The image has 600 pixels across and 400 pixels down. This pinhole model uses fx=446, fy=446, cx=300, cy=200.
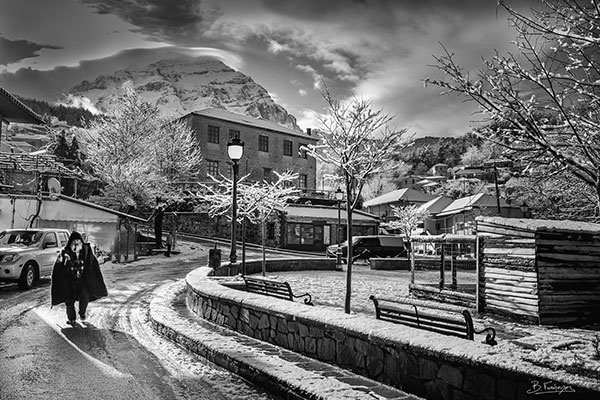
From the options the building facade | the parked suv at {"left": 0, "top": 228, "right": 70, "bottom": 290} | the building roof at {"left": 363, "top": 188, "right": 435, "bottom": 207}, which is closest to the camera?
the parked suv at {"left": 0, "top": 228, "right": 70, "bottom": 290}

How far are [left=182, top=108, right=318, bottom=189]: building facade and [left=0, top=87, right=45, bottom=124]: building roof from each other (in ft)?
70.1

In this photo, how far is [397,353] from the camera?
466 cm

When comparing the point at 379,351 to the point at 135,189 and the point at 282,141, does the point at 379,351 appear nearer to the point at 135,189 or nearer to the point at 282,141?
the point at 135,189

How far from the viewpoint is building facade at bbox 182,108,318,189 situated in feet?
163

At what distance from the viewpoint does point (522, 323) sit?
974 centimetres

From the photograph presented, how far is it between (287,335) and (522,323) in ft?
20.0

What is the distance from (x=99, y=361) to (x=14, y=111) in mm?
24062

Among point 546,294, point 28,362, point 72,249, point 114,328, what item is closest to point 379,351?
point 28,362

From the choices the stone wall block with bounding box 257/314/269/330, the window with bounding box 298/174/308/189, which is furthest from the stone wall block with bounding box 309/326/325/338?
the window with bounding box 298/174/308/189

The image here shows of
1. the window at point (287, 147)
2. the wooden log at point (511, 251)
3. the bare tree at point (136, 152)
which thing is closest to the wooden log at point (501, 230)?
the wooden log at point (511, 251)

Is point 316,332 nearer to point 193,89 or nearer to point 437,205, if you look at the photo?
point 437,205

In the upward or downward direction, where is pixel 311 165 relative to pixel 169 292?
upward

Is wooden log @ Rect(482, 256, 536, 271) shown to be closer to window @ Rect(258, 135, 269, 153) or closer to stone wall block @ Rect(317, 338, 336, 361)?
stone wall block @ Rect(317, 338, 336, 361)

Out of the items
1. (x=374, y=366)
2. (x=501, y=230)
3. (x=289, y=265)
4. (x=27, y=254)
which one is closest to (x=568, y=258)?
(x=501, y=230)
